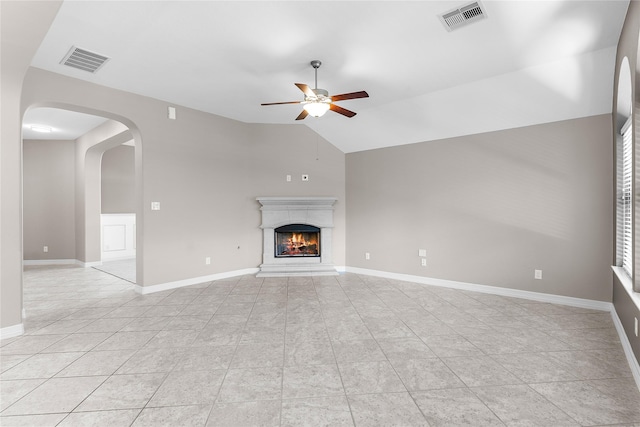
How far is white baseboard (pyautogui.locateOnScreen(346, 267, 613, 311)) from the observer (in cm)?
357

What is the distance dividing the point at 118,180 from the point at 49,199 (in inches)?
55.4

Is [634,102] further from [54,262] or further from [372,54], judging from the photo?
[54,262]

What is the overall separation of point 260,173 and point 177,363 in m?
3.88

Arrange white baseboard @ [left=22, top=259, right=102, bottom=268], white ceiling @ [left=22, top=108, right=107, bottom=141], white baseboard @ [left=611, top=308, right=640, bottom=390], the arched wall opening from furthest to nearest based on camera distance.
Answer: white baseboard @ [left=22, top=259, right=102, bottom=268] → the arched wall opening → white ceiling @ [left=22, top=108, right=107, bottom=141] → white baseboard @ [left=611, top=308, right=640, bottom=390]

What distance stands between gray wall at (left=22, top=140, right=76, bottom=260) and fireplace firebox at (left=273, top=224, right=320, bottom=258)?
4.98 metres

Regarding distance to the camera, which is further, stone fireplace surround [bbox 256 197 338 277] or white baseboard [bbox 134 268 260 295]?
stone fireplace surround [bbox 256 197 338 277]

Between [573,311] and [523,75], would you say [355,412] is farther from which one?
[523,75]

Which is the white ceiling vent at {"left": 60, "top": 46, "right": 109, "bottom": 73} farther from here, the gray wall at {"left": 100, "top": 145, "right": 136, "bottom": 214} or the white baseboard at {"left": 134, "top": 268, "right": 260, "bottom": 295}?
the gray wall at {"left": 100, "top": 145, "right": 136, "bottom": 214}

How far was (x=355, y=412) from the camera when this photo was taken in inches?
69.2

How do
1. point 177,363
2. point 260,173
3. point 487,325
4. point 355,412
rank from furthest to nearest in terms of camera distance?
point 260,173 < point 487,325 < point 177,363 < point 355,412

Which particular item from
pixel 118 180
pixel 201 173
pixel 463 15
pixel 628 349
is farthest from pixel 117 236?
pixel 628 349

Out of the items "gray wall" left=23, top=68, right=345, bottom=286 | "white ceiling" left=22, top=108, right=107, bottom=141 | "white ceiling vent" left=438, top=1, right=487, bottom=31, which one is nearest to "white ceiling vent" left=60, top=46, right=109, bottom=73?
"gray wall" left=23, top=68, right=345, bottom=286

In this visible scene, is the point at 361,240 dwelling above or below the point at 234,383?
above

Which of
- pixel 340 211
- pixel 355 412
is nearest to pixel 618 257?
pixel 355 412
